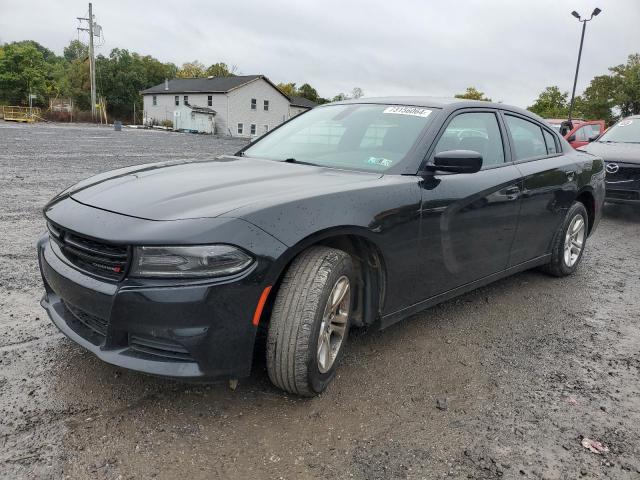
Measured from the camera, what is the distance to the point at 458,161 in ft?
10.0

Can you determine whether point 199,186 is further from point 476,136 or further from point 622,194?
point 622,194

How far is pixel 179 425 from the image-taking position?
8.05 ft

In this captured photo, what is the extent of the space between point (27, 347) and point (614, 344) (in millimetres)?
3698

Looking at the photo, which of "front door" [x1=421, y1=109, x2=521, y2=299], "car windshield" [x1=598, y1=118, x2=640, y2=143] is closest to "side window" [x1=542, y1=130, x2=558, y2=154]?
"front door" [x1=421, y1=109, x2=521, y2=299]

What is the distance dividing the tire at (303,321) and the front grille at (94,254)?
2.29 ft

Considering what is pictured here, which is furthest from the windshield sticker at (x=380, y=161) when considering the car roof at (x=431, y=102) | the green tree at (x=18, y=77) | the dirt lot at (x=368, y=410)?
the green tree at (x=18, y=77)

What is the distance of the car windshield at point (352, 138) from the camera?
3373mm

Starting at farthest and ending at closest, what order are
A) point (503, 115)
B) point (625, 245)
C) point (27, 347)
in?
1. point (625, 245)
2. point (503, 115)
3. point (27, 347)

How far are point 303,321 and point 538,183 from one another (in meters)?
2.64

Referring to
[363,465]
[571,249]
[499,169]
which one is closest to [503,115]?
[499,169]

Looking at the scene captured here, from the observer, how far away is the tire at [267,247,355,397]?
2455 mm

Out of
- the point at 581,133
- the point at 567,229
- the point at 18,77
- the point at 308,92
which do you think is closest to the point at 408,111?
the point at 567,229

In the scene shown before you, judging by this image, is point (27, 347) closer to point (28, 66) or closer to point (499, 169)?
point (499, 169)

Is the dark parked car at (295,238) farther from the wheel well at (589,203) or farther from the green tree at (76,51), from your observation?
the green tree at (76,51)
